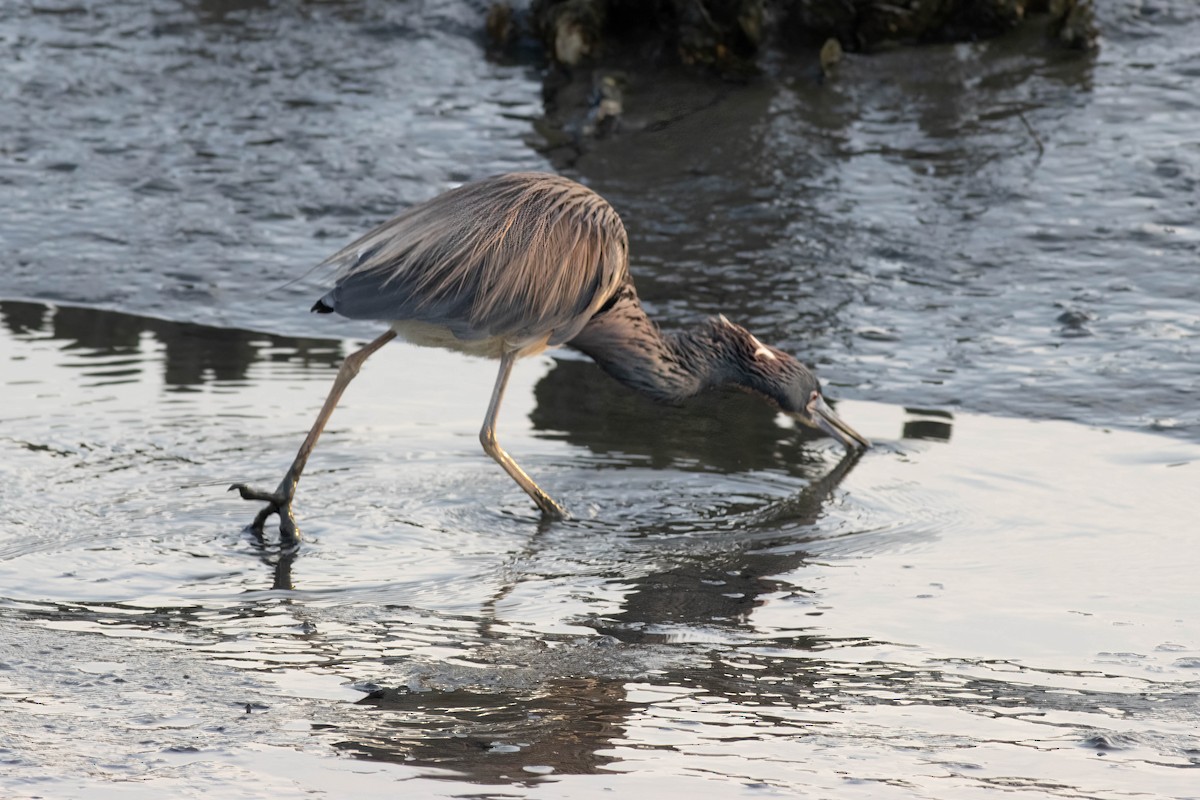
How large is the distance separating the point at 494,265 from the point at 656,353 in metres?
0.97

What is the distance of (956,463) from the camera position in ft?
23.4

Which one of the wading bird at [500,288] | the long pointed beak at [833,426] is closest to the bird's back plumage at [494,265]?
the wading bird at [500,288]

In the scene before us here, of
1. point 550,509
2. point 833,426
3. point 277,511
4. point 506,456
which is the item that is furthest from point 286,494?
point 833,426

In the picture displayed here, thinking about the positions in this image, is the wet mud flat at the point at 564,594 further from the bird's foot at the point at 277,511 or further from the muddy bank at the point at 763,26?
the muddy bank at the point at 763,26

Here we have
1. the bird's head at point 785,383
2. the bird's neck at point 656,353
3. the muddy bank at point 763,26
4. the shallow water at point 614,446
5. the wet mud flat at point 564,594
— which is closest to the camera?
the wet mud flat at point 564,594

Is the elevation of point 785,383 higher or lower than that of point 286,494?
higher

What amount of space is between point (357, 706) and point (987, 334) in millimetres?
4989

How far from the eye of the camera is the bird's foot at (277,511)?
603 centimetres

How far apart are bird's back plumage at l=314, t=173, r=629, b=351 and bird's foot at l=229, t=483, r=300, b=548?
0.70 meters

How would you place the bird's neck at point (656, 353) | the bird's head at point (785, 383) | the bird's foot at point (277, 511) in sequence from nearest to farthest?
1. the bird's foot at point (277, 511)
2. the bird's neck at point (656, 353)
3. the bird's head at point (785, 383)

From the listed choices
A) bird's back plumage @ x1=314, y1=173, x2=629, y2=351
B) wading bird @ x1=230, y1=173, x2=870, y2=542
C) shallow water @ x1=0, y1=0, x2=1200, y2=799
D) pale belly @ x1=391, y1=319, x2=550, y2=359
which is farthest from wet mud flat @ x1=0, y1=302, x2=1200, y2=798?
bird's back plumage @ x1=314, y1=173, x2=629, y2=351

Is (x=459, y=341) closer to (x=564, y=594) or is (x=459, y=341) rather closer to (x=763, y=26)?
(x=564, y=594)

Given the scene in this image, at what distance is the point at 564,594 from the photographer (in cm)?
563

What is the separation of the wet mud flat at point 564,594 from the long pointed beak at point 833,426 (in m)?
0.09
